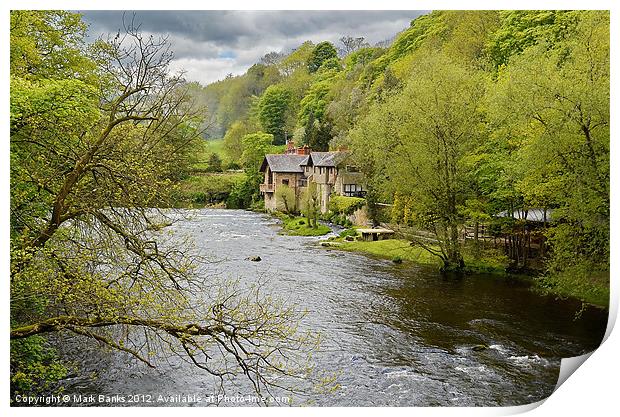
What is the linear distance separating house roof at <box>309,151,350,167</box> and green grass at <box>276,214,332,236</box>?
797mm

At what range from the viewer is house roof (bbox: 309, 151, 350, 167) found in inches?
289

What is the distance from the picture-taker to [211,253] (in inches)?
254

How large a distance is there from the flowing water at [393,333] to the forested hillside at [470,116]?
67 centimetres

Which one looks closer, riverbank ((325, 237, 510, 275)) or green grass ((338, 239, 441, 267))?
riverbank ((325, 237, 510, 275))

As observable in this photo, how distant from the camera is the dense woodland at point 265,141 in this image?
16.1 ft

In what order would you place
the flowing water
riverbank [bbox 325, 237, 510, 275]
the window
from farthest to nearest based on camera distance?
the window < riverbank [bbox 325, 237, 510, 275] < the flowing water

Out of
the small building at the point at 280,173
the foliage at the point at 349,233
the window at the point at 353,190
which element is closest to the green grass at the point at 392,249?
the foliage at the point at 349,233

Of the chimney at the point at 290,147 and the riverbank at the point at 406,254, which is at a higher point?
the chimney at the point at 290,147

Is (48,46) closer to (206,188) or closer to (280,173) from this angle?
(206,188)

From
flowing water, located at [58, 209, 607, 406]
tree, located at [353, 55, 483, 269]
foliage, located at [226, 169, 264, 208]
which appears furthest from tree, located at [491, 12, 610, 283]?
foliage, located at [226, 169, 264, 208]

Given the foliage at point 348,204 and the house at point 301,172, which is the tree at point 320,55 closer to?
the house at point 301,172

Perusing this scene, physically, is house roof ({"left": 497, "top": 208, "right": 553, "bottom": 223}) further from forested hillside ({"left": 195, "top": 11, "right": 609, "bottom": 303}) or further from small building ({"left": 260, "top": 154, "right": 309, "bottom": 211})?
small building ({"left": 260, "top": 154, "right": 309, "bottom": 211})

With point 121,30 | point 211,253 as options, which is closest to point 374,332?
point 211,253
